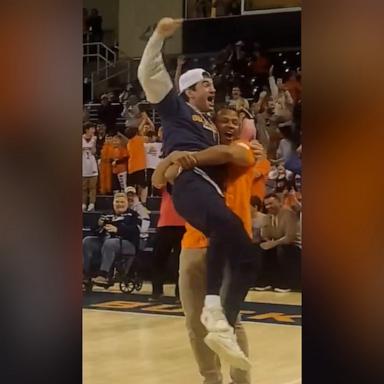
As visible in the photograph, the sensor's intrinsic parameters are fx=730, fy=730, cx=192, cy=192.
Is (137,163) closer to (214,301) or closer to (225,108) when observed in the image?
(225,108)

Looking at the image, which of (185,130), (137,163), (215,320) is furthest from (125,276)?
(185,130)

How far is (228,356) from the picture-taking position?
1882mm

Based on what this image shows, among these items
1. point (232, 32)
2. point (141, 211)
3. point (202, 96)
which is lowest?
point (141, 211)

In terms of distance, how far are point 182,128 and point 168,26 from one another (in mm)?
284

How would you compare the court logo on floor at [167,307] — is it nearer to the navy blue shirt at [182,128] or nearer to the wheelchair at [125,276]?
the wheelchair at [125,276]

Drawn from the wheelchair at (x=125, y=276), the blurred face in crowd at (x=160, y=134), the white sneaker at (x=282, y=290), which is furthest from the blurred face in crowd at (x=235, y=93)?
the wheelchair at (x=125, y=276)

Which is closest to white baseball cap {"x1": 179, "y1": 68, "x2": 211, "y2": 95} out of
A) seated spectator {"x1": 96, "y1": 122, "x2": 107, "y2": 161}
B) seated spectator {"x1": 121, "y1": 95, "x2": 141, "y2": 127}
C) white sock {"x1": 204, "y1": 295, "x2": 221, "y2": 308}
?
seated spectator {"x1": 121, "y1": 95, "x2": 141, "y2": 127}

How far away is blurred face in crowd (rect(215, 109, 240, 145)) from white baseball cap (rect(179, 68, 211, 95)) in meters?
0.10

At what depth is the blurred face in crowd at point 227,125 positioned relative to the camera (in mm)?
1920

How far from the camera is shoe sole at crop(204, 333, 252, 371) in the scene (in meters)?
1.88

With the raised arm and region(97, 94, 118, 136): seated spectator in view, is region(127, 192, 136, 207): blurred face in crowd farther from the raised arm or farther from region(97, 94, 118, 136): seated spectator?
the raised arm
